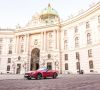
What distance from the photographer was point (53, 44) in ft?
177

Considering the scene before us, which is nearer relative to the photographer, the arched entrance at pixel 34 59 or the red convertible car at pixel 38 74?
the red convertible car at pixel 38 74

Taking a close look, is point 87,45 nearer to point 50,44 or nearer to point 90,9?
point 90,9

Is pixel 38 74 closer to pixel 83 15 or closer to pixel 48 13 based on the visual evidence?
pixel 83 15

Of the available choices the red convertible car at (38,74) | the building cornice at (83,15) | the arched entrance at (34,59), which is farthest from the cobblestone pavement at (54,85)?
the arched entrance at (34,59)

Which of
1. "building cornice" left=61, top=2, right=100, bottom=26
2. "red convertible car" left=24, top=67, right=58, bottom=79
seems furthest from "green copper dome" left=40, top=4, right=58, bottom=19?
"red convertible car" left=24, top=67, right=58, bottom=79

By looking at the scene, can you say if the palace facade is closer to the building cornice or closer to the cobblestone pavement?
the building cornice

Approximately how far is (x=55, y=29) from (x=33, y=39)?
918cm

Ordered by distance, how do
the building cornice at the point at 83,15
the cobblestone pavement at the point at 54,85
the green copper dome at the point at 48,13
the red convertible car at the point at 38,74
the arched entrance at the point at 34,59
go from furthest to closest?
the green copper dome at the point at 48,13 < the arched entrance at the point at 34,59 < the building cornice at the point at 83,15 < the red convertible car at the point at 38,74 < the cobblestone pavement at the point at 54,85

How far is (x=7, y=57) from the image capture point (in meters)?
59.6

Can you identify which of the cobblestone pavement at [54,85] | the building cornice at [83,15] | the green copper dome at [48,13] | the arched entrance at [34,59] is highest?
the green copper dome at [48,13]

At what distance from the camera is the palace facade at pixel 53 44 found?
4197cm

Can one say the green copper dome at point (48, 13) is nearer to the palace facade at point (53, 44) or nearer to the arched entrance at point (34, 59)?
the palace facade at point (53, 44)

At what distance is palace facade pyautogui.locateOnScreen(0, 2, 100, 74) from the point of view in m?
42.0

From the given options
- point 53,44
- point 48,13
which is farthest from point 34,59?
point 48,13
